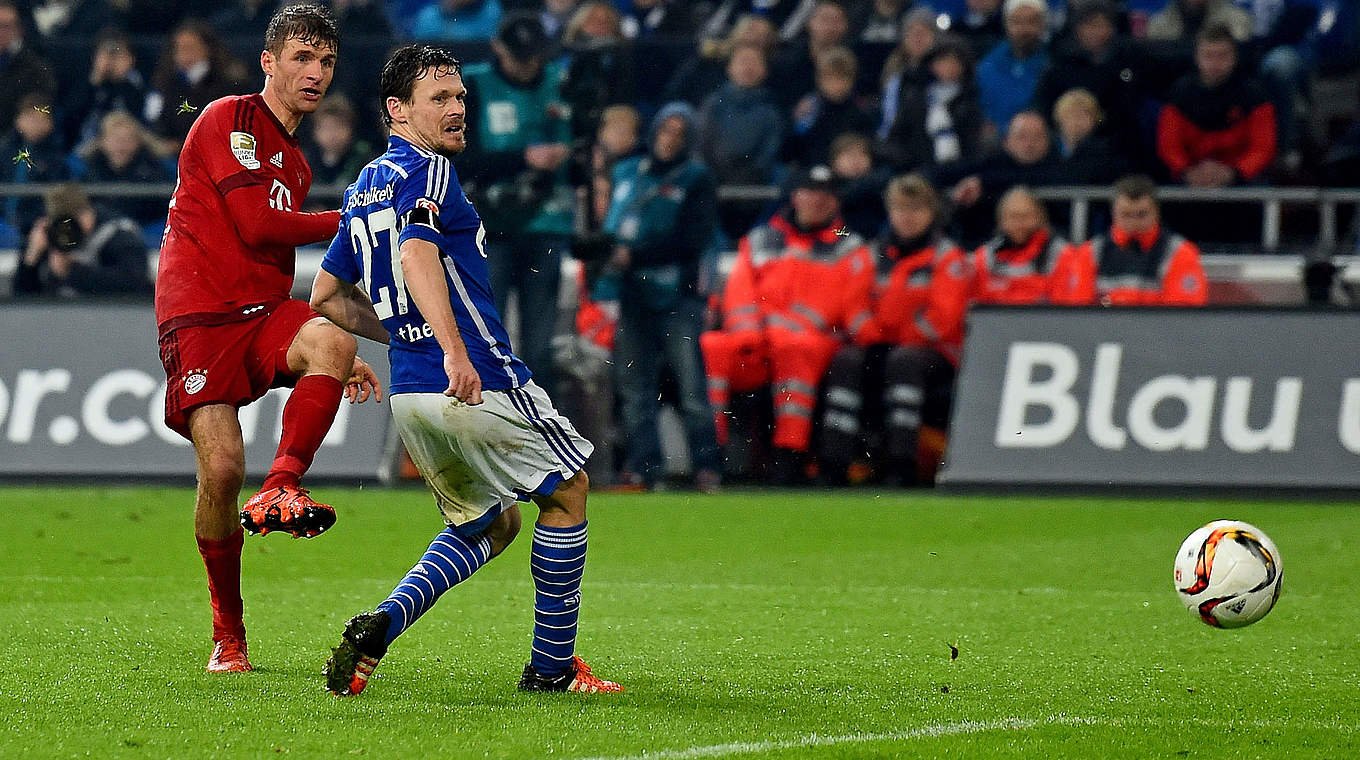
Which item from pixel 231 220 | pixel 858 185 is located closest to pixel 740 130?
pixel 858 185

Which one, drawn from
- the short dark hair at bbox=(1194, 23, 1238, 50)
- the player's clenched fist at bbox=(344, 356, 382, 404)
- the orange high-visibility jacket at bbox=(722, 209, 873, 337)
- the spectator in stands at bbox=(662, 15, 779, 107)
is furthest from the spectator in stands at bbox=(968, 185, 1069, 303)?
the player's clenched fist at bbox=(344, 356, 382, 404)

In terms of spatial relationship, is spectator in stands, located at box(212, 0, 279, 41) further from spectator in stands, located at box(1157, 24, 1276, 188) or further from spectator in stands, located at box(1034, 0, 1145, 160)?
spectator in stands, located at box(1157, 24, 1276, 188)

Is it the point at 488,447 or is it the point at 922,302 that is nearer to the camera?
the point at 488,447

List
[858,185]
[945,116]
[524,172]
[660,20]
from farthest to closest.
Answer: [660,20]
[945,116]
[858,185]
[524,172]

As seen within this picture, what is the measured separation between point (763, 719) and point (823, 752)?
1.47 feet

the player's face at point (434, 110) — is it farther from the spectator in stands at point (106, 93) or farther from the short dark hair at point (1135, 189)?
the spectator in stands at point (106, 93)

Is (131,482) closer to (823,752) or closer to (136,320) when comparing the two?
(136,320)

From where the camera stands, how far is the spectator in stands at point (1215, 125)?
43.2 feet

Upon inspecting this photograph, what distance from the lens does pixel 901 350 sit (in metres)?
11.9

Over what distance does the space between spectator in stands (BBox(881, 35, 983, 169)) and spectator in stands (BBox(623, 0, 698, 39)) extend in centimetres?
260

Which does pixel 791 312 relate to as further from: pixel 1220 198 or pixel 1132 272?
pixel 1220 198

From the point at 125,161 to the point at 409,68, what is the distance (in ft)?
31.3

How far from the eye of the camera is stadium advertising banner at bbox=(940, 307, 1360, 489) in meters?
11.1

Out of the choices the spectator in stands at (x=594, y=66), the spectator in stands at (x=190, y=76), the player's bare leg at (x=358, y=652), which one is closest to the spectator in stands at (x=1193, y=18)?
the spectator in stands at (x=594, y=66)
